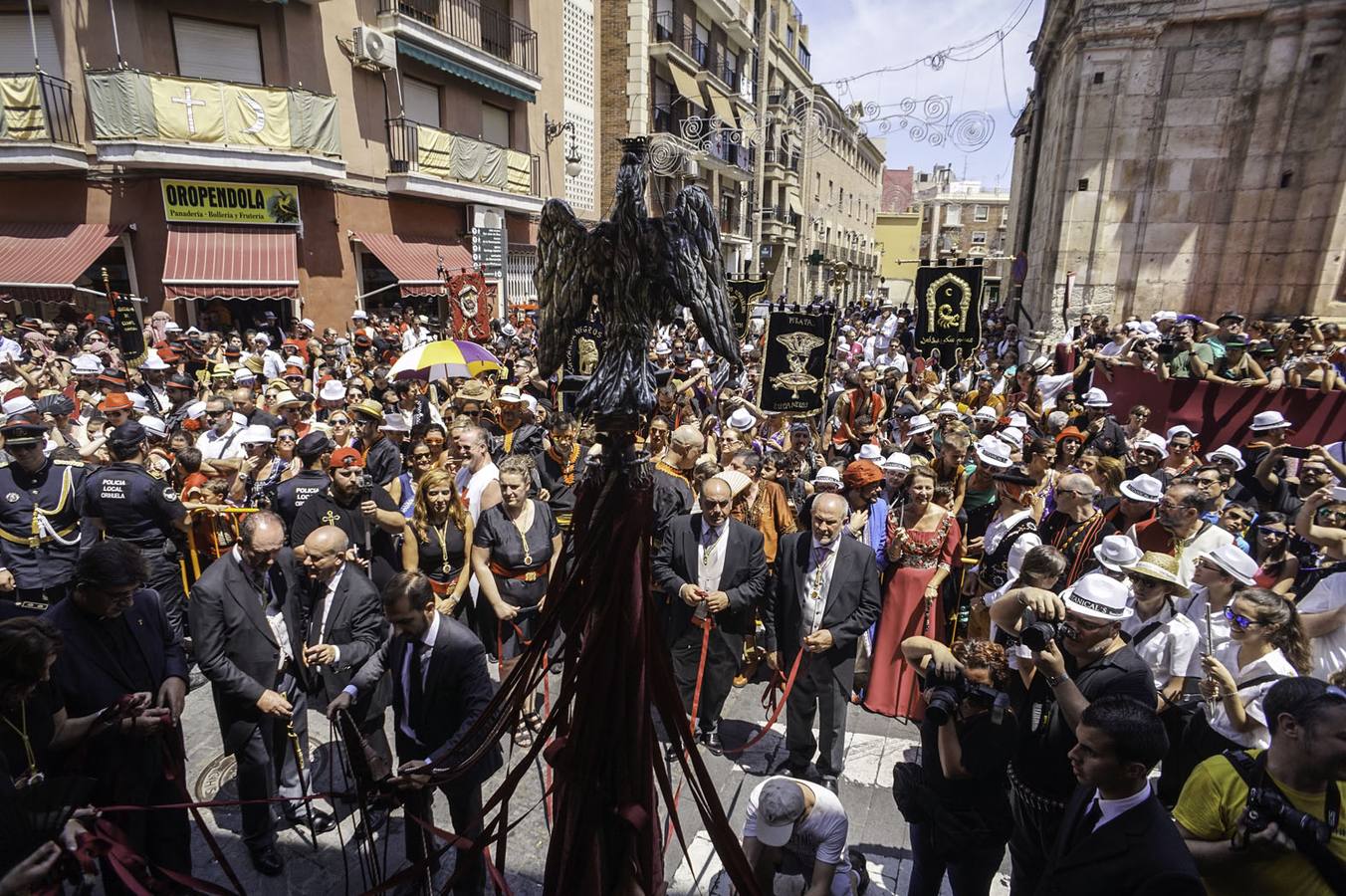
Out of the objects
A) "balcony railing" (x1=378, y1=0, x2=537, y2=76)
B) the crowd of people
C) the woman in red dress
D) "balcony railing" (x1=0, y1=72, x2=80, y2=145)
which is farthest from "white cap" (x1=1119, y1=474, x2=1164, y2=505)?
"balcony railing" (x1=378, y1=0, x2=537, y2=76)

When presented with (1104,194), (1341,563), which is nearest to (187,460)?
(1341,563)

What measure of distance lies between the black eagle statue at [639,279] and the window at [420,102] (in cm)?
1868

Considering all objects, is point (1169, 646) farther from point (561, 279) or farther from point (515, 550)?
point (515, 550)

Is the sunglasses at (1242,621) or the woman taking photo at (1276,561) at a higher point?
the sunglasses at (1242,621)

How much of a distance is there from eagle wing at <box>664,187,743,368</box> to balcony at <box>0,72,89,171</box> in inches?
665

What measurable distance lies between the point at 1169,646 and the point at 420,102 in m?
19.8

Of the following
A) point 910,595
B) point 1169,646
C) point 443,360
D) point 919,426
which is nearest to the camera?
point 1169,646

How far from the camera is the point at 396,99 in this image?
17.0 meters

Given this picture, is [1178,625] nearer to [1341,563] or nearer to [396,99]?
[1341,563]

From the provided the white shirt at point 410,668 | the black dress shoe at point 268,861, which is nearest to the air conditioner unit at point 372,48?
the white shirt at point 410,668

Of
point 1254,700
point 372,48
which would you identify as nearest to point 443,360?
point 1254,700

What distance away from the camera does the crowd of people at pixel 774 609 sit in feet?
7.66

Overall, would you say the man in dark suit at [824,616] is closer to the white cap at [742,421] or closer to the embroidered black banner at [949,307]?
the white cap at [742,421]

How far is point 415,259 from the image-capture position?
17.5 metres
